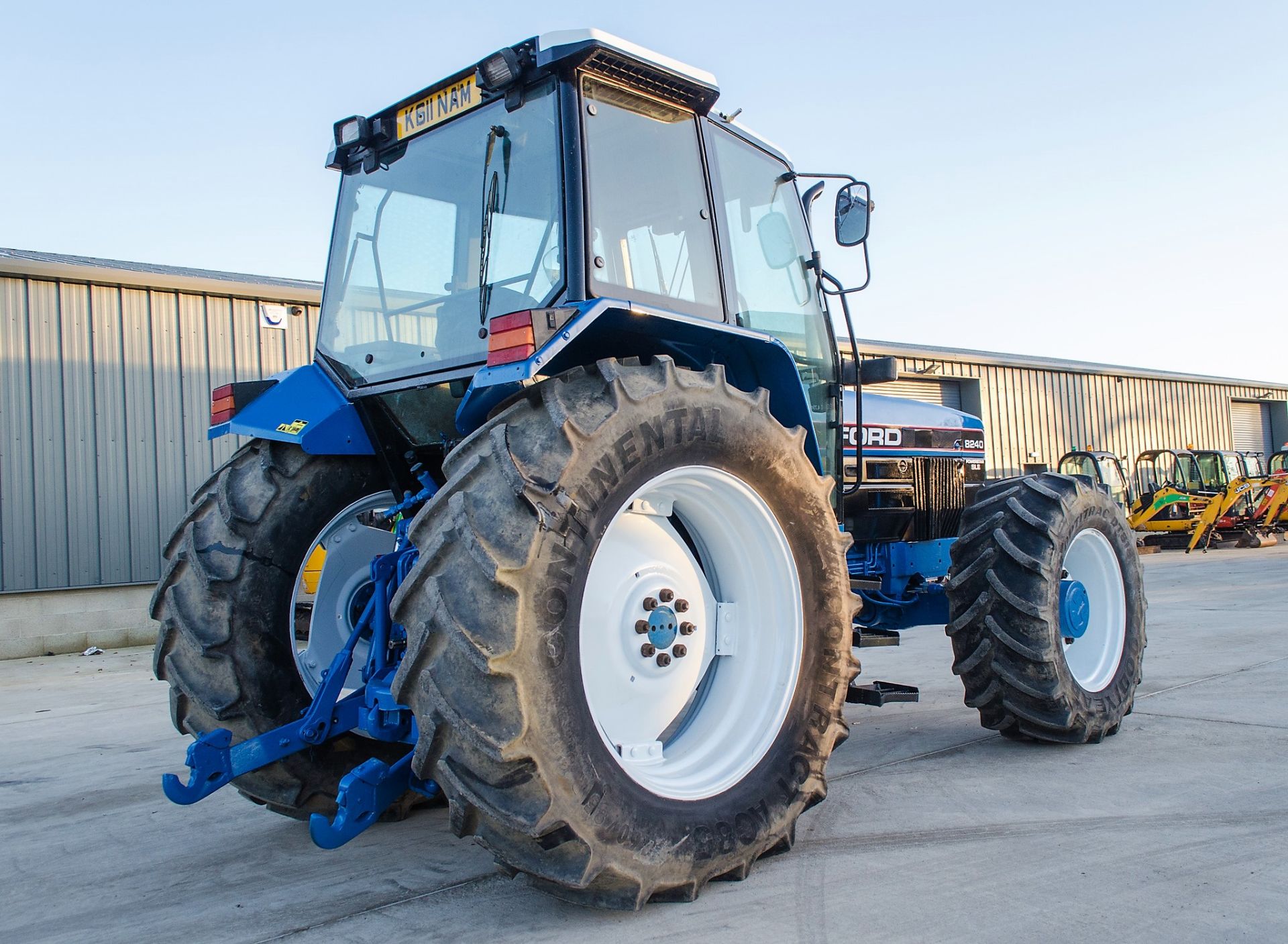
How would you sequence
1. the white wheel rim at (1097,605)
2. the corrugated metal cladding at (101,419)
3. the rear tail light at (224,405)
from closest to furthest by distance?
the rear tail light at (224,405)
the white wheel rim at (1097,605)
the corrugated metal cladding at (101,419)

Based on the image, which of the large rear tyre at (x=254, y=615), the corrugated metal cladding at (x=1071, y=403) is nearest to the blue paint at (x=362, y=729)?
the large rear tyre at (x=254, y=615)

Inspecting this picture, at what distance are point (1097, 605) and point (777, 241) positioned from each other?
252 cm

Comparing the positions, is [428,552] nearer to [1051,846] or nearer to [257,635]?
[257,635]

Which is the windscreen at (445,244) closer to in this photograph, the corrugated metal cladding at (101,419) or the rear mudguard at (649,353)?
the rear mudguard at (649,353)

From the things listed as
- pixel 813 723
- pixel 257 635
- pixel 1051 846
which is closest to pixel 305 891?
pixel 257 635

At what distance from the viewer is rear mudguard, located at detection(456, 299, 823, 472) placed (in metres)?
2.69

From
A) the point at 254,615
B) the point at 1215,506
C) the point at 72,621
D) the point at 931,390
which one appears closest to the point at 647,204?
the point at 254,615

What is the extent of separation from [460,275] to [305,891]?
2180 millimetres

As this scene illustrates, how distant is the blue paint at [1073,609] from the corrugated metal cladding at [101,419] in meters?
9.62

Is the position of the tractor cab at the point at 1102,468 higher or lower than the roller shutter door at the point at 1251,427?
lower

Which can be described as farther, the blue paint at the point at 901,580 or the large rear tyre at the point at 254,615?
the blue paint at the point at 901,580

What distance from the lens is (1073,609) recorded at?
4.58 meters

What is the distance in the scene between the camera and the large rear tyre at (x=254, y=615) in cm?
A: 334

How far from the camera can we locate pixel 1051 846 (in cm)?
317
